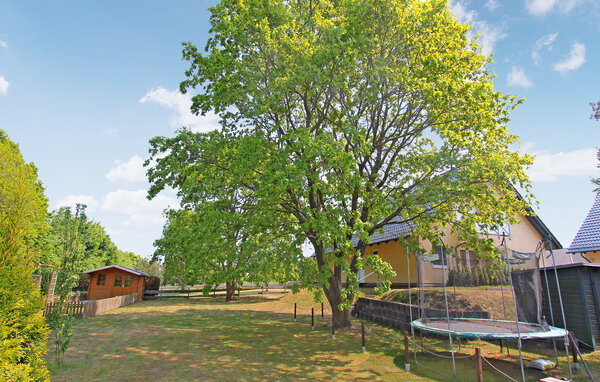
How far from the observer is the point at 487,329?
1105cm

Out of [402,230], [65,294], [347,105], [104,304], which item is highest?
[347,105]

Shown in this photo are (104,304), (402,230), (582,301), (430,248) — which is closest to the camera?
(582,301)

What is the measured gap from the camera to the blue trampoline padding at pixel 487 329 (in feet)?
31.2

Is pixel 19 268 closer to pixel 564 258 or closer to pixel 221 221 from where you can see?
pixel 221 221

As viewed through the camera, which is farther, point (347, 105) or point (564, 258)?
point (564, 258)

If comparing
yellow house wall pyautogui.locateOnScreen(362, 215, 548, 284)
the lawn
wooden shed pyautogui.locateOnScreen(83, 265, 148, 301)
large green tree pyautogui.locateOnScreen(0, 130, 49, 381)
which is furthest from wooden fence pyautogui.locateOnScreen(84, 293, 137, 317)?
yellow house wall pyautogui.locateOnScreen(362, 215, 548, 284)

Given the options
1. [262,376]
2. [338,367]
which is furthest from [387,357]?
[262,376]

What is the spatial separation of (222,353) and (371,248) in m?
18.3

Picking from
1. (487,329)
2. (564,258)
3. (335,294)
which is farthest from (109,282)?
(564,258)

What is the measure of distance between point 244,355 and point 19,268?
814 centimetres

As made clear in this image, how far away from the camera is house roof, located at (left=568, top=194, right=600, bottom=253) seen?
1967 cm

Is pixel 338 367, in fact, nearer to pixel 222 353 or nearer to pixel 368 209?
pixel 222 353

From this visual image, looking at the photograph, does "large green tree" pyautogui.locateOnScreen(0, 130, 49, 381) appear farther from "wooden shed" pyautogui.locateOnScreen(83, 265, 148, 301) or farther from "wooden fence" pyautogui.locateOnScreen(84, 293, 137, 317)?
"wooden shed" pyautogui.locateOnScreen(83, 265, 148, 301)

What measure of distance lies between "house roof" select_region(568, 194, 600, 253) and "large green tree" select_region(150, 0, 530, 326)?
378 inches
